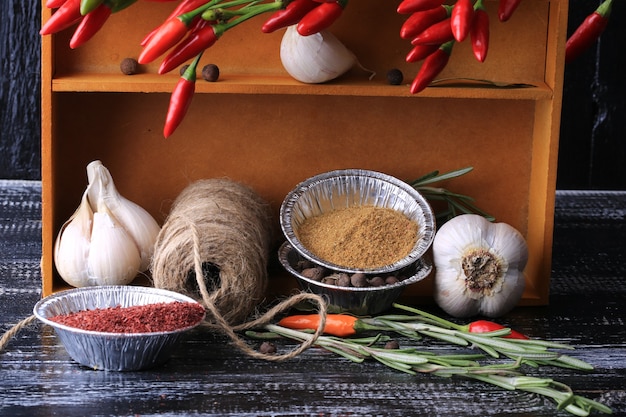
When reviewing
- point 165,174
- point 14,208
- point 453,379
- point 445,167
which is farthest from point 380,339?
point 14,208

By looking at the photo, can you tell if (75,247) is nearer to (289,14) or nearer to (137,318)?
(137,318)

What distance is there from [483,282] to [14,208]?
4.46ft

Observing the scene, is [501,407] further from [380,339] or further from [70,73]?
[70,73]

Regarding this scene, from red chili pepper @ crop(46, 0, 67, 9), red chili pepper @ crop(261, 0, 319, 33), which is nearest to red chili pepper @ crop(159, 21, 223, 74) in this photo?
red chili pepper @ crop(261, 0, 319, 33)

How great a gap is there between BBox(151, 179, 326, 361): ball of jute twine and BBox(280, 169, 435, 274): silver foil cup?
0.41 ft

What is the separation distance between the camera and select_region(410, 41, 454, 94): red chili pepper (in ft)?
6.24

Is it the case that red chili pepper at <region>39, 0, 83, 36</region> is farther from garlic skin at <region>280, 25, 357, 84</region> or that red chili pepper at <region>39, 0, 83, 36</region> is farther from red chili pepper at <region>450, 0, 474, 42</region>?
red chili pepper at <region>450, 0, 474, 42</region>

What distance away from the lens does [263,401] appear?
1.59m

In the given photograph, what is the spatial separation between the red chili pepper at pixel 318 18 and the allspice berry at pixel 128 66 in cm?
38

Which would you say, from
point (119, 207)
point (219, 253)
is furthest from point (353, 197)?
point (119, 207)

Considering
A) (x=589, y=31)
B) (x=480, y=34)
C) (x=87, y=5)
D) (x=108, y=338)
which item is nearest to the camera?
(x=108, y=338)

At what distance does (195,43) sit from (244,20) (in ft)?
0.32

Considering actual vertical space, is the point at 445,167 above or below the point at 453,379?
above

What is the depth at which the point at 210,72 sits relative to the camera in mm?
1964
